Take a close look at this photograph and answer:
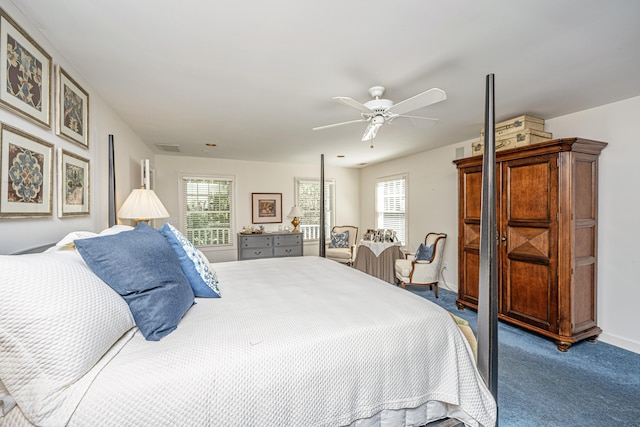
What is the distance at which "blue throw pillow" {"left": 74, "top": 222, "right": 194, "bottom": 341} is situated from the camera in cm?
118

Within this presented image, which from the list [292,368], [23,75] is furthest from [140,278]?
[23,75]

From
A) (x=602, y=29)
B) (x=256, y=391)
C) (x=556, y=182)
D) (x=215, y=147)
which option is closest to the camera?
(x=256, y=391)

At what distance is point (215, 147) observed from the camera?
473 cm

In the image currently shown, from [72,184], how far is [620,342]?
196 inches

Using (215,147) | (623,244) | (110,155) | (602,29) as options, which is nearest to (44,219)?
(110,155)

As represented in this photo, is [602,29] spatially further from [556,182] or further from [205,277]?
[205,277]

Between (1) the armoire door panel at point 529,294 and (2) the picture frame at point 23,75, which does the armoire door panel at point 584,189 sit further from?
(2) the picture frame at point 23,75

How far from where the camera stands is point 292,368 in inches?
44.3

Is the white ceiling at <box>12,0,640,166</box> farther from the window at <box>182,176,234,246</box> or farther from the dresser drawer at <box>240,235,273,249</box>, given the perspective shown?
the dresser drawer at <box>240,235,273,249</box>

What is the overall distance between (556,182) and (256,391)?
3.15 metres

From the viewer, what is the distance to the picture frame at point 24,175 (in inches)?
55.4

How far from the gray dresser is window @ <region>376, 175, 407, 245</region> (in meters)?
1.88

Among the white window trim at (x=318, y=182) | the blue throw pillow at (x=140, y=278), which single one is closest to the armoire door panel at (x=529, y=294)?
the blue throw pillow at (x=140, y=278)

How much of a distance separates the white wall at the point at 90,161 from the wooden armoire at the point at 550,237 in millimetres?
3979
